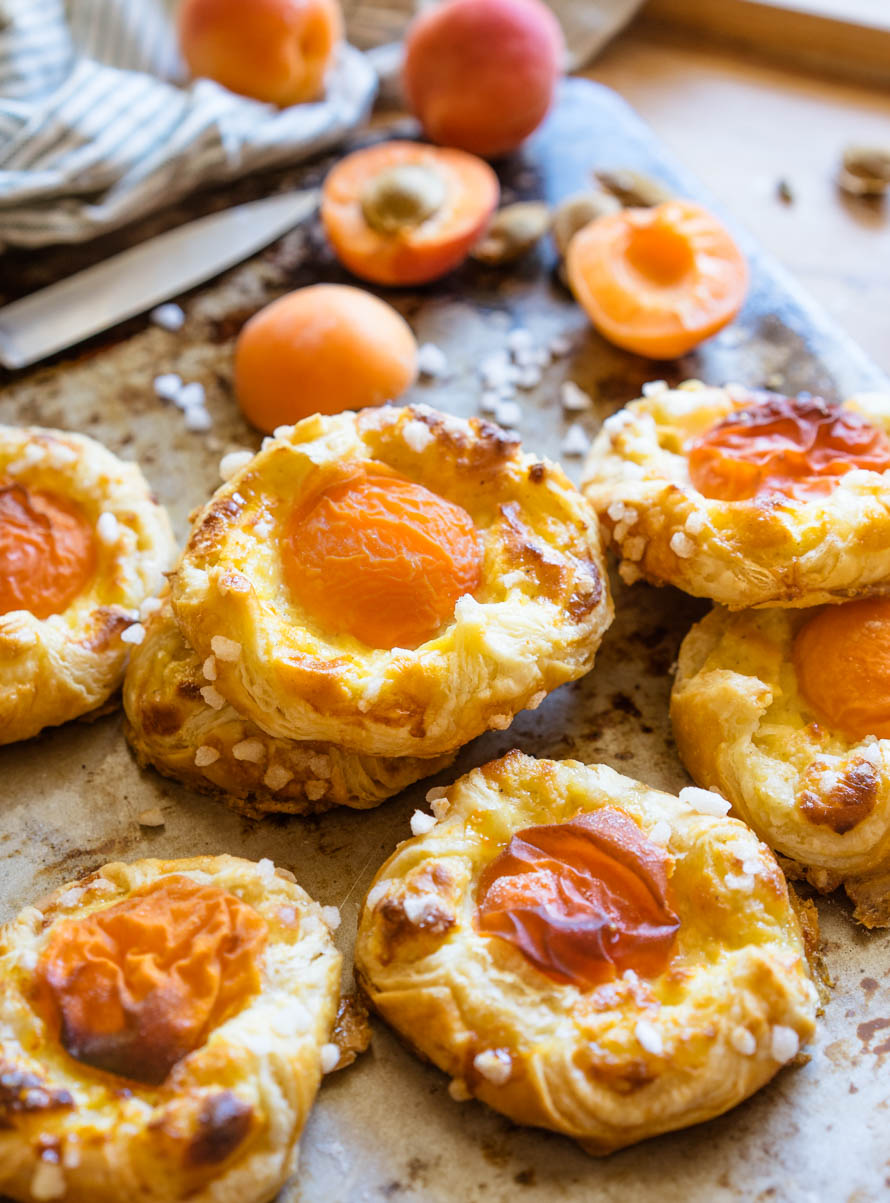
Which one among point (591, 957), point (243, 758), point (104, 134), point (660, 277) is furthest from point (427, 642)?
point (104, 134)

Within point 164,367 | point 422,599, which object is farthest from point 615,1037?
point 164,367

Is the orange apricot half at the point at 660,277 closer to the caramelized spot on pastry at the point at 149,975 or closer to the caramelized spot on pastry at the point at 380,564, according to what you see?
the caramelized spot on pastry at the point at 380,564

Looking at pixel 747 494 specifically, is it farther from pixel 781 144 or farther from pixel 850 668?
pixel 781 144

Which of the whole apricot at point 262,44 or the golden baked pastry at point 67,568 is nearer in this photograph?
the golden baked pastry at point 67,568

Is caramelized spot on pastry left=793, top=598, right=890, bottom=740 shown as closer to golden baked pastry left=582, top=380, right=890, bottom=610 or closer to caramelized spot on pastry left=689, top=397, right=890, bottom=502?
golden baked pastry left=582, top=380, right=890, bottom=610

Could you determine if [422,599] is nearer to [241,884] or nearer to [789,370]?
Result: [241,884]

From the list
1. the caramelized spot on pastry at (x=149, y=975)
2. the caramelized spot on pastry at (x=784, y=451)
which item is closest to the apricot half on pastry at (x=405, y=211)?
the caramelized spot on pastry at (x=784, y=451)
